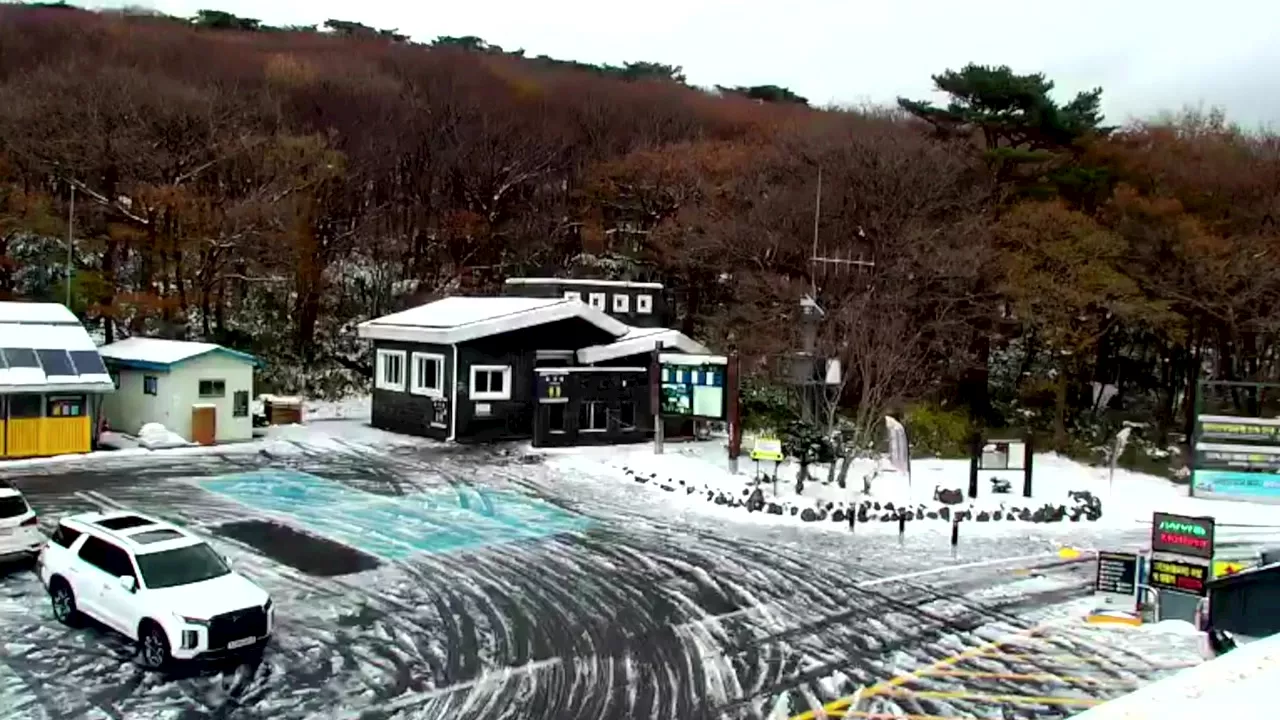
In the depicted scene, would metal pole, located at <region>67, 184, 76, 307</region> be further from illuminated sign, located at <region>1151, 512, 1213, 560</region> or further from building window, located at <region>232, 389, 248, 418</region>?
illuminated sign, located at <region>1151, 512, 1213, 560</region>

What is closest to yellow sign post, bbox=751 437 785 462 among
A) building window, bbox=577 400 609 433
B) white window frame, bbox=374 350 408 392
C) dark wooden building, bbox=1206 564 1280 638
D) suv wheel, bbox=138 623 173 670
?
building window, bbox=577 400 609 433

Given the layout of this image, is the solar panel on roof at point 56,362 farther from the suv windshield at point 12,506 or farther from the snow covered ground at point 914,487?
the snow covered ground at point 914,487

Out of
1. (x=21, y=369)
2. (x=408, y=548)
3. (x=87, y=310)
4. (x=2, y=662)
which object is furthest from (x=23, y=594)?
(x=87, y=310)

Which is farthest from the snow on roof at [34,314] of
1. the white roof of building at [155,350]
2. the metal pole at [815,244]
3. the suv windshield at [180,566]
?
the metal pole at [815,244]

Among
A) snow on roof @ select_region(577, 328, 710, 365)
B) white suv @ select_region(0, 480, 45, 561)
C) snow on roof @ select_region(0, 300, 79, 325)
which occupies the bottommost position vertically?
white suv @ select_region(0, 480, 45, 561)

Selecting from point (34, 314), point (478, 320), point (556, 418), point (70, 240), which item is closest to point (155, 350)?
point (34, 314)

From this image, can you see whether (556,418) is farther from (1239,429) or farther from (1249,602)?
(1249,602)

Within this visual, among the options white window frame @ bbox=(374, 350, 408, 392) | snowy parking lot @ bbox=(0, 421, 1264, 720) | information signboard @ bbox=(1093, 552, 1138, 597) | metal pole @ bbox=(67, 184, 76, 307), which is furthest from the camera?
metal pole @ bbox=(67, 184, 76, 307)

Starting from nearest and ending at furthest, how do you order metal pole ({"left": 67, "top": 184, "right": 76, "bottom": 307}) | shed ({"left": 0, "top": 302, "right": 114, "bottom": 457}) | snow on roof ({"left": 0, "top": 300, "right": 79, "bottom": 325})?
shed ({"left": 0, "top": 302, "right": 114, "bottom": 457}) < snow on roof ({"left": 0, "top": 300, "right": 79, "bottom": 325}) < metal pole ({"left": 67, "top": 184, "right": 76, "bottom": 307})
